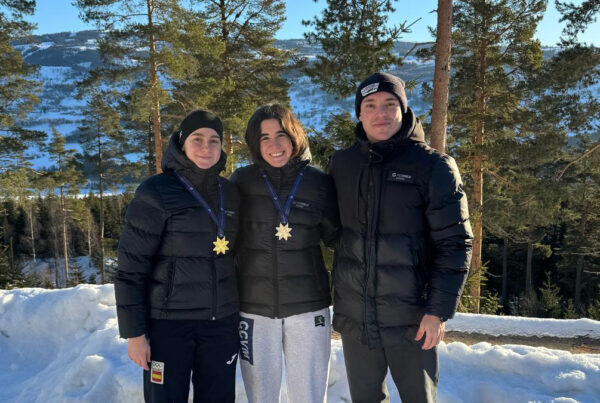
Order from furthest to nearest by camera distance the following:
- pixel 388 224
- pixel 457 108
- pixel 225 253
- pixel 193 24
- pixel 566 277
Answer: pixel 566 277
pixel 457 108
pixel 193 24
pixel 225 253
pixel 388 224

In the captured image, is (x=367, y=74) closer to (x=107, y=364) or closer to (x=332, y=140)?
(x=332, y=140)

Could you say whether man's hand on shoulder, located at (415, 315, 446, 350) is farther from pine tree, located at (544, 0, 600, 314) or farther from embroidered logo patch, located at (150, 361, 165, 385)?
pine tree, located at (544, 0, 600, 314)

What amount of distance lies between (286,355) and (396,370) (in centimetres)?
70

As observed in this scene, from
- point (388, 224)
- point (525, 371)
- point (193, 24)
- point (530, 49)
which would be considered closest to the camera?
point (388, 224)

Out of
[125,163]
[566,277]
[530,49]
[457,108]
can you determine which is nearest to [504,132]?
[457,108]

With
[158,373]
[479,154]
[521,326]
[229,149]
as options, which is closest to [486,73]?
[479,154]

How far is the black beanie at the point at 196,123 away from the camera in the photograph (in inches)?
95.0

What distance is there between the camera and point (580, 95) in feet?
33.3

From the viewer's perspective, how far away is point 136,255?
2223 millimetres

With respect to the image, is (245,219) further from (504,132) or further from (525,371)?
(504,132)

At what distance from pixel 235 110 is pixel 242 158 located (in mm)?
1839

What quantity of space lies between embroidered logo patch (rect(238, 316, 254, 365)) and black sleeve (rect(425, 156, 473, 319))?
1.12 metres

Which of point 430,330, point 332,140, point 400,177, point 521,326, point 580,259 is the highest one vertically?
point 332,140

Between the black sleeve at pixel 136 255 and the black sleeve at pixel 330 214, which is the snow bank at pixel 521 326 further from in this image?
the black sleeve at pixel 136 255
